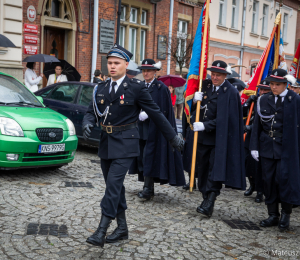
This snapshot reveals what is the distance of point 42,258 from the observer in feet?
12.8

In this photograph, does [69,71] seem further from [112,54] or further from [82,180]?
[112,54]

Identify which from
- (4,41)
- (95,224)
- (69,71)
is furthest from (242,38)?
(95,224)

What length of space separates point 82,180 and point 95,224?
7.67ft

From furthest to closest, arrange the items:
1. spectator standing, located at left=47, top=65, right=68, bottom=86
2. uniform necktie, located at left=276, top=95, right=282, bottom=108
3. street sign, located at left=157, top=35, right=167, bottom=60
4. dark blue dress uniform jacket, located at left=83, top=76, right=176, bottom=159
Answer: street sign, located at left=157, top=35, right=167, bottom=60 < spectator standing, located at left=47, top=65, right=68, bottom=86 < uniform necktie, located at left=276, top=95, right=282, bottom=108 < dark blue dress uniform jacket, located at left=83, top=76, right=176, bottom=159

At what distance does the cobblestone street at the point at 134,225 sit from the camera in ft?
13.9

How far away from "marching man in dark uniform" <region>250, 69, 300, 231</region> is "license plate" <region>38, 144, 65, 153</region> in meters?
3.26

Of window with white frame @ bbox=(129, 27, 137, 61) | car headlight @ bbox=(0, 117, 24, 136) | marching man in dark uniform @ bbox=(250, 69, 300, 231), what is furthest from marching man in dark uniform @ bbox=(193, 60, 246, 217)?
window with white frame @ bbox=(129, 27, 137, 61)

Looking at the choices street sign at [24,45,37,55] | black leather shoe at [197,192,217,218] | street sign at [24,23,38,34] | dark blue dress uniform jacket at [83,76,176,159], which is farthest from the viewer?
street sign at [24,45,37,55]

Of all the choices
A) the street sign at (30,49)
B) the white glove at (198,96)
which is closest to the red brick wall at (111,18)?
the street sign at (30,49)

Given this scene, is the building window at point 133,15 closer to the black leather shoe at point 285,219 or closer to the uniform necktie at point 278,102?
the uniform necktie at point 278,102

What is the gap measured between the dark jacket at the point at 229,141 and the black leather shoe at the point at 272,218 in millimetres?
451

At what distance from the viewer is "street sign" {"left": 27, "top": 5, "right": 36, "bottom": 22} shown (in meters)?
14.9

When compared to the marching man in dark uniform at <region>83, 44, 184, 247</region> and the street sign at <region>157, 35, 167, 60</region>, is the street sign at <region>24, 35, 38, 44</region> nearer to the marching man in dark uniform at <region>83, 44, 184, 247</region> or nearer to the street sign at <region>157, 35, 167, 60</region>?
the street sign at <region>157, 35, 167, 60</region>

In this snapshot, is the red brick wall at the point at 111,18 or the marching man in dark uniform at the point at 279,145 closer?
the marching man in dark uniform at the point at 279,145
